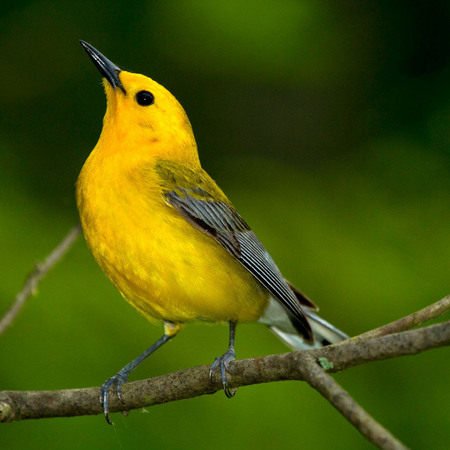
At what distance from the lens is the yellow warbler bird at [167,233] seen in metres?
3.91

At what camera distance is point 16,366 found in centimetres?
451

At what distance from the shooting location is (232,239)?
169 inches

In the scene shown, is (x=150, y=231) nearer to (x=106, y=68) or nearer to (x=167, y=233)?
(x=167, y=233)

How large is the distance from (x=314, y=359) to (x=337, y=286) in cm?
219

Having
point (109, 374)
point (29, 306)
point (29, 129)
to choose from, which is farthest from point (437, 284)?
point (29, 129)

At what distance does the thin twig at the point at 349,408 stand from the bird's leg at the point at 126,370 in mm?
1301

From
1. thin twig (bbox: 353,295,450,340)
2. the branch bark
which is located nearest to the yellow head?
the branch bark

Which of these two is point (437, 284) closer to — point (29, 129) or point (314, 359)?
point (314, 359)

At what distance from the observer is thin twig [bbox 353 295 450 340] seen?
9.43 feet

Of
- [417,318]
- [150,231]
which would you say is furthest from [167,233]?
[417,318]

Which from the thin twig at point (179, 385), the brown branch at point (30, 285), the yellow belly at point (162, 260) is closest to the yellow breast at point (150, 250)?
the yellow belly at point (162, 260)

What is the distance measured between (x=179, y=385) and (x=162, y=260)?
0.69 meters

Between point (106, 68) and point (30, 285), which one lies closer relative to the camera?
point (30, 285)

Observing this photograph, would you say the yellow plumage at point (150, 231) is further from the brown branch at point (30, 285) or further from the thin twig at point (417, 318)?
the thin twig at point (417, 318)
